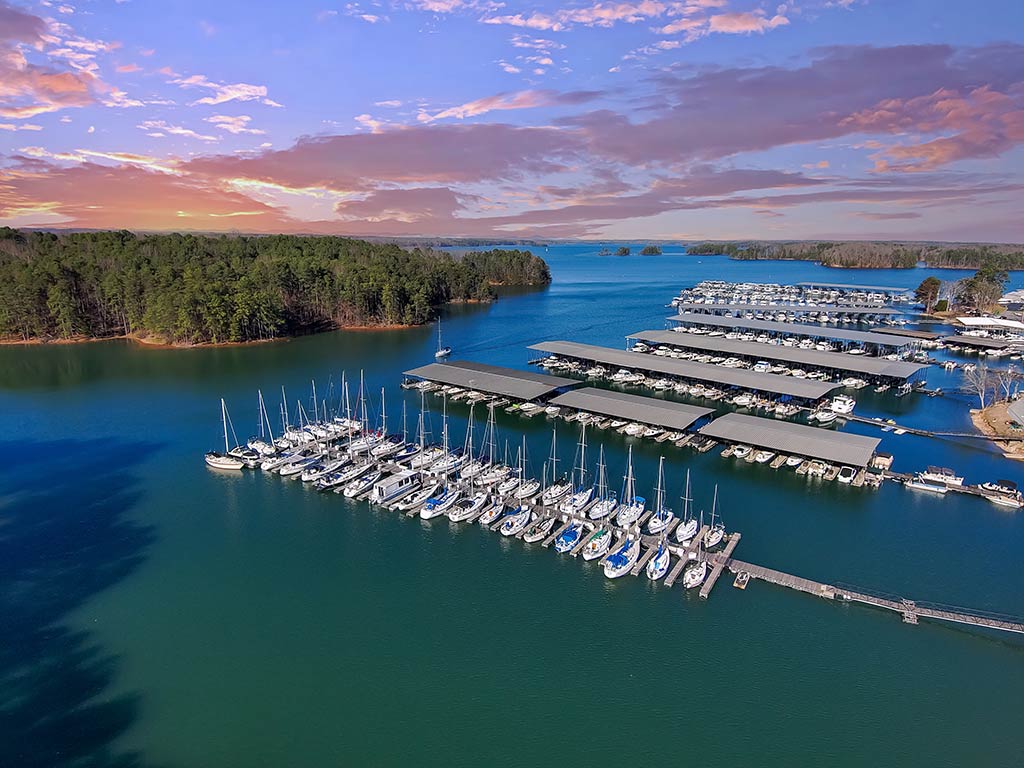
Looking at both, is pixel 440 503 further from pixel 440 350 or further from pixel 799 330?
pixel 799 330

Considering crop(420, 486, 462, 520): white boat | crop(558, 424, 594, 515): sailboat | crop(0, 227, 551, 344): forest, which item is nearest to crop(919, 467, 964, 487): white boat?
crop(558, 424, 594, 515): sailboat

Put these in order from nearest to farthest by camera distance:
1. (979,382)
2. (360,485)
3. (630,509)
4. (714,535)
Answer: (714,535) < (630,509) < (360,485) < (979,382)

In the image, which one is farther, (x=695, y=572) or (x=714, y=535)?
(x=714, y=535)

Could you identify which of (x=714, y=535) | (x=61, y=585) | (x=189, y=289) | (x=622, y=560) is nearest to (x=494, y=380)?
(x=714, y=535)

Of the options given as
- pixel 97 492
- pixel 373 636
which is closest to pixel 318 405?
pixel 97 492

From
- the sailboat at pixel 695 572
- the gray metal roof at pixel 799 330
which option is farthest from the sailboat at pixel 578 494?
the gray metal roof at pixel 799 330

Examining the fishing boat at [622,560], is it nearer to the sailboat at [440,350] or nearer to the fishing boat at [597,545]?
the fishing boat at [597,545]

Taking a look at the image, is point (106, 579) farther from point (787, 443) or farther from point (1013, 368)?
point (1013, 368)

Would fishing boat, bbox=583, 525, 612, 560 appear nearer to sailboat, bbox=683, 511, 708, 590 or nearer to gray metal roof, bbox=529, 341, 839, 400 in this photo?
sailboat, bbox=683, 511, 708, 590
